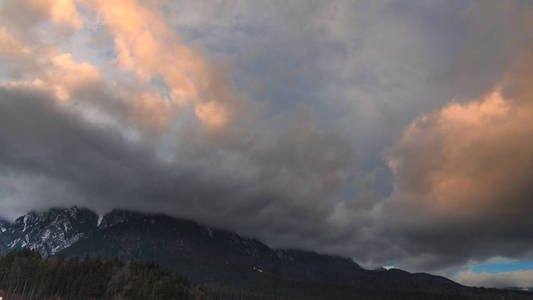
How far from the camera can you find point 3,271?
556 feet

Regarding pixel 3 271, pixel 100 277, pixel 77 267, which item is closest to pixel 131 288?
pixel 100 277

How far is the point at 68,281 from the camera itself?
171250 mm

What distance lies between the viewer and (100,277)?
183 meters

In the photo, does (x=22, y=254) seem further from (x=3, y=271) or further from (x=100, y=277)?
(x=100, y=277)

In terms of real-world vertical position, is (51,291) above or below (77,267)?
below

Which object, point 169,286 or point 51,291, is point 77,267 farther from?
point 169,286

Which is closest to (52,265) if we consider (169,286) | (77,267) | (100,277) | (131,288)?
(77,267)

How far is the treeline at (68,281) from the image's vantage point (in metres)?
161

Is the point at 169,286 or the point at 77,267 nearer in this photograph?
the point at 77,267

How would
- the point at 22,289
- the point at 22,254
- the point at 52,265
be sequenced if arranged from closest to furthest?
the point at 22,289
the point at 52,265
the point at 22,254

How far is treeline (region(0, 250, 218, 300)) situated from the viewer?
6348 inches

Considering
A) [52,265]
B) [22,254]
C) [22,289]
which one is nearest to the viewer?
[22,289]

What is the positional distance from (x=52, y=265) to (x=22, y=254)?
27215 mm

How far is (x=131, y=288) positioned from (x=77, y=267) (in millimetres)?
30306
